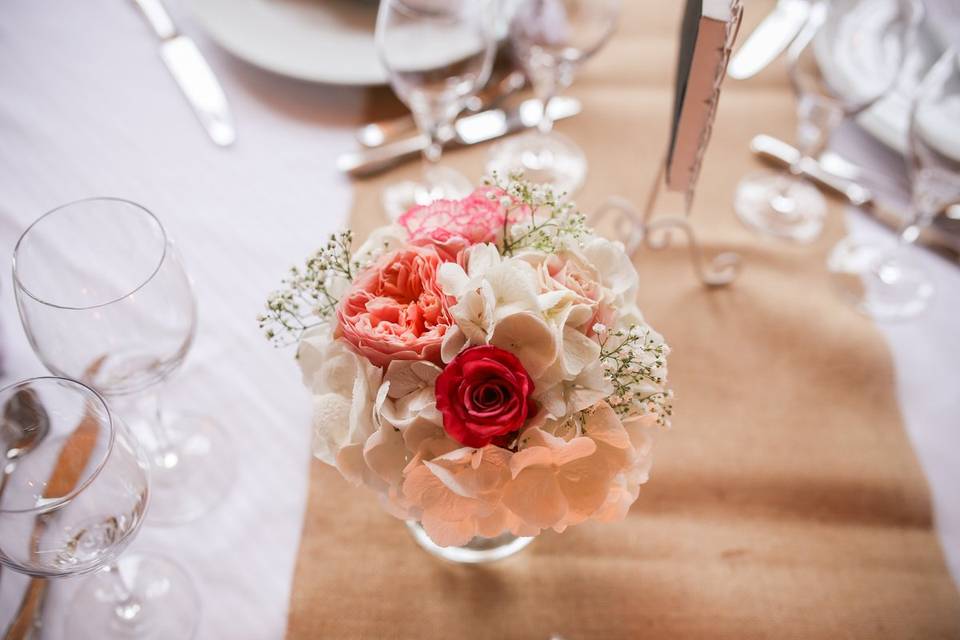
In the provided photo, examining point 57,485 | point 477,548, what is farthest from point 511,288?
point 57,485

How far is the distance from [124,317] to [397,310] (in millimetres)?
264

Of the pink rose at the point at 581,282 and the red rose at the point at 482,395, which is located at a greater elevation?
the red rose at the point at 482,395

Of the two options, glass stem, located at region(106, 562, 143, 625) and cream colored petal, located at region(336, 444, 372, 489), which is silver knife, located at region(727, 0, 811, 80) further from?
glass stem, located at region(106, 562, 143, 625)

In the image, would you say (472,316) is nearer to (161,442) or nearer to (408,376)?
(408,376)

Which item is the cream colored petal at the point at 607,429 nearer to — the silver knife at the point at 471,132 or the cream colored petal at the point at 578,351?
the cream colored petal at the point at 578,351

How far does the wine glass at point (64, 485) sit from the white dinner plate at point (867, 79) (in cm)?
79

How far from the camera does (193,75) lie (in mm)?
949

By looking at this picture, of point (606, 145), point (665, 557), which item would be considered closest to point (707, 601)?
point (665, 557)

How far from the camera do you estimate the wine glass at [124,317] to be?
561mm

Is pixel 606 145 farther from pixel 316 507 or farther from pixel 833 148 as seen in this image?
pixel 316 507

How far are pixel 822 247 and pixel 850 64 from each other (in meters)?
0.21

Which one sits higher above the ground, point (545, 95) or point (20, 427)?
point (20, 427)

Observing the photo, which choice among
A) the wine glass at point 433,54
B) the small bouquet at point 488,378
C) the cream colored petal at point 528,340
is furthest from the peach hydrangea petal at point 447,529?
the wine glass at point 433,54

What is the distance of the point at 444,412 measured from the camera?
414mm
